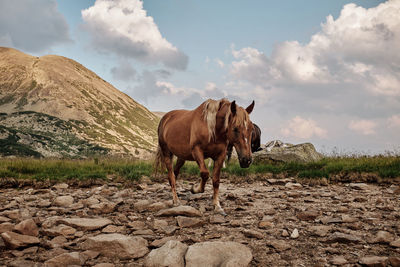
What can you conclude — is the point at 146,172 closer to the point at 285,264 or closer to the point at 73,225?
the point at 73,225

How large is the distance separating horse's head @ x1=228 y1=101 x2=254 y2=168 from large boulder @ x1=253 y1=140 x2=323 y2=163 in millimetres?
8586

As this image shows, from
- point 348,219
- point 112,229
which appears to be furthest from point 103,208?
point 348,219

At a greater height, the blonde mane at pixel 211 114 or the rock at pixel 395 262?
the blonde mane at pixel 211 114

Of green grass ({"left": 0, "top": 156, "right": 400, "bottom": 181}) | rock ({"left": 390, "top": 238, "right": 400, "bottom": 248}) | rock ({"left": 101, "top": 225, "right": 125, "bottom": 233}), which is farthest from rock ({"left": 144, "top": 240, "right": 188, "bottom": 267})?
green grass ({"left": 0, "top": 156, "right": 400, "bottom": 181})

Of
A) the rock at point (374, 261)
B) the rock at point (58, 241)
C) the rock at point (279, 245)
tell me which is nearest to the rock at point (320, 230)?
the rock at point (279, 245)

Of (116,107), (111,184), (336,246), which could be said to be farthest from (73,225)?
(116,107)

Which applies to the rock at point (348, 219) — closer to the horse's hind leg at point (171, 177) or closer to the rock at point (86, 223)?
the horse's hind leg at point (171, 177)

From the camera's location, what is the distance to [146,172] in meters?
11.0

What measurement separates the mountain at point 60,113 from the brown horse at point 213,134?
31246 millimetres

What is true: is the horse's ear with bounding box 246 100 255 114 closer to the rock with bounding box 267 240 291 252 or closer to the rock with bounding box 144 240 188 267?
the rock with bounding box 267 240 291 252

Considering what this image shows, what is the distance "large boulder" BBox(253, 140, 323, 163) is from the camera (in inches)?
520

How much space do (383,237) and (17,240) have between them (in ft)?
17.1

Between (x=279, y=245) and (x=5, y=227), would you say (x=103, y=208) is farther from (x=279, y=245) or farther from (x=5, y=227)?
(x=279, y=245)

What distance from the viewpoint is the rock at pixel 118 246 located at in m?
3.54
